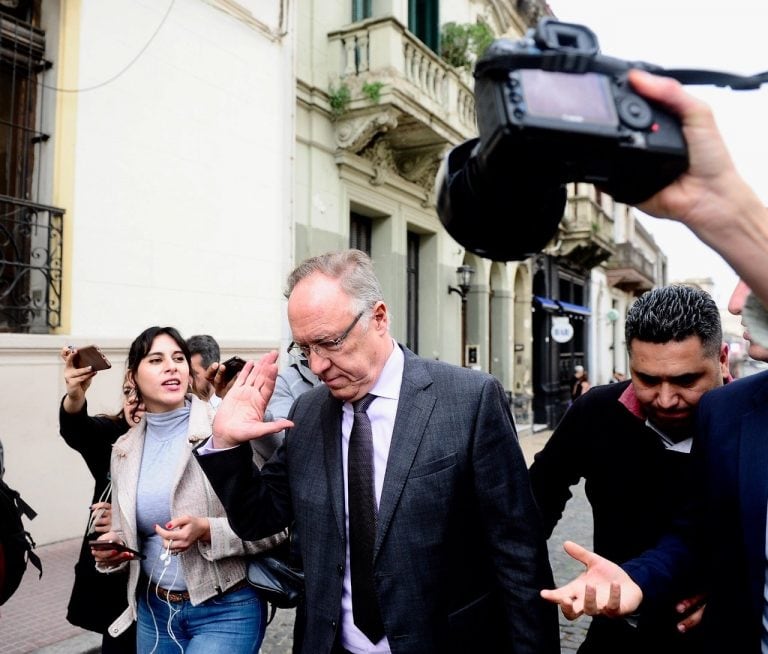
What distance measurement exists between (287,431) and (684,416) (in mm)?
1321

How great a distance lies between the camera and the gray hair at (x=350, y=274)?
1954 mm

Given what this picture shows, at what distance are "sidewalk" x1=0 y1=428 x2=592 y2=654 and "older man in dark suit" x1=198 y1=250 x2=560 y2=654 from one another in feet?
8.07

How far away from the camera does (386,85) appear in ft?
30.5

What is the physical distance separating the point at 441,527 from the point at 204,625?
1.11m

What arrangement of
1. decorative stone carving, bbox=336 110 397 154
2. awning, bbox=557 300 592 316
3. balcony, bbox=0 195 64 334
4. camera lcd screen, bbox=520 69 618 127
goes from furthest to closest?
1. awning, bbox=557 300 592 316
2. decorative stone carving, bbox=336 110 397 154
3. balcony, bbox=0 195 64 334
4. camera lcd screen, bbox=520 69 618 127

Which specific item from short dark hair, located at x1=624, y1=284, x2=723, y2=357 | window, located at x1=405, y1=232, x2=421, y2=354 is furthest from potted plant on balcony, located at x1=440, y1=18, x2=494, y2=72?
short dark hair, located at x1=624, y1=284, x2=723, y2=357

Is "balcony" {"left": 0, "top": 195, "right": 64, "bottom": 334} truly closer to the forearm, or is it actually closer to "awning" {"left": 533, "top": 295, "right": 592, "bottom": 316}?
the forearm

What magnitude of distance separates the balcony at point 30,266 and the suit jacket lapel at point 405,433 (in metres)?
4.86

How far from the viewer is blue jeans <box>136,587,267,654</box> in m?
2.36

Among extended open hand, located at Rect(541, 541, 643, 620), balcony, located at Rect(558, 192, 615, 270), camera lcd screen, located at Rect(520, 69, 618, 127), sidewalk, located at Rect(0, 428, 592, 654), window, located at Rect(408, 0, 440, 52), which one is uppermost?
window, located at Rect(408, 0, 440, 52)

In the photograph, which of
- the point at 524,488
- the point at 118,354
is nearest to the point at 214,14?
the point at 118,354

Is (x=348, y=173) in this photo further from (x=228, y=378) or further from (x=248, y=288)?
(x=228, y=378)

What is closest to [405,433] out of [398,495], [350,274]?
[398,495]

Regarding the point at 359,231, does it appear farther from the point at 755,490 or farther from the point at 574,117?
the point at 574,117
